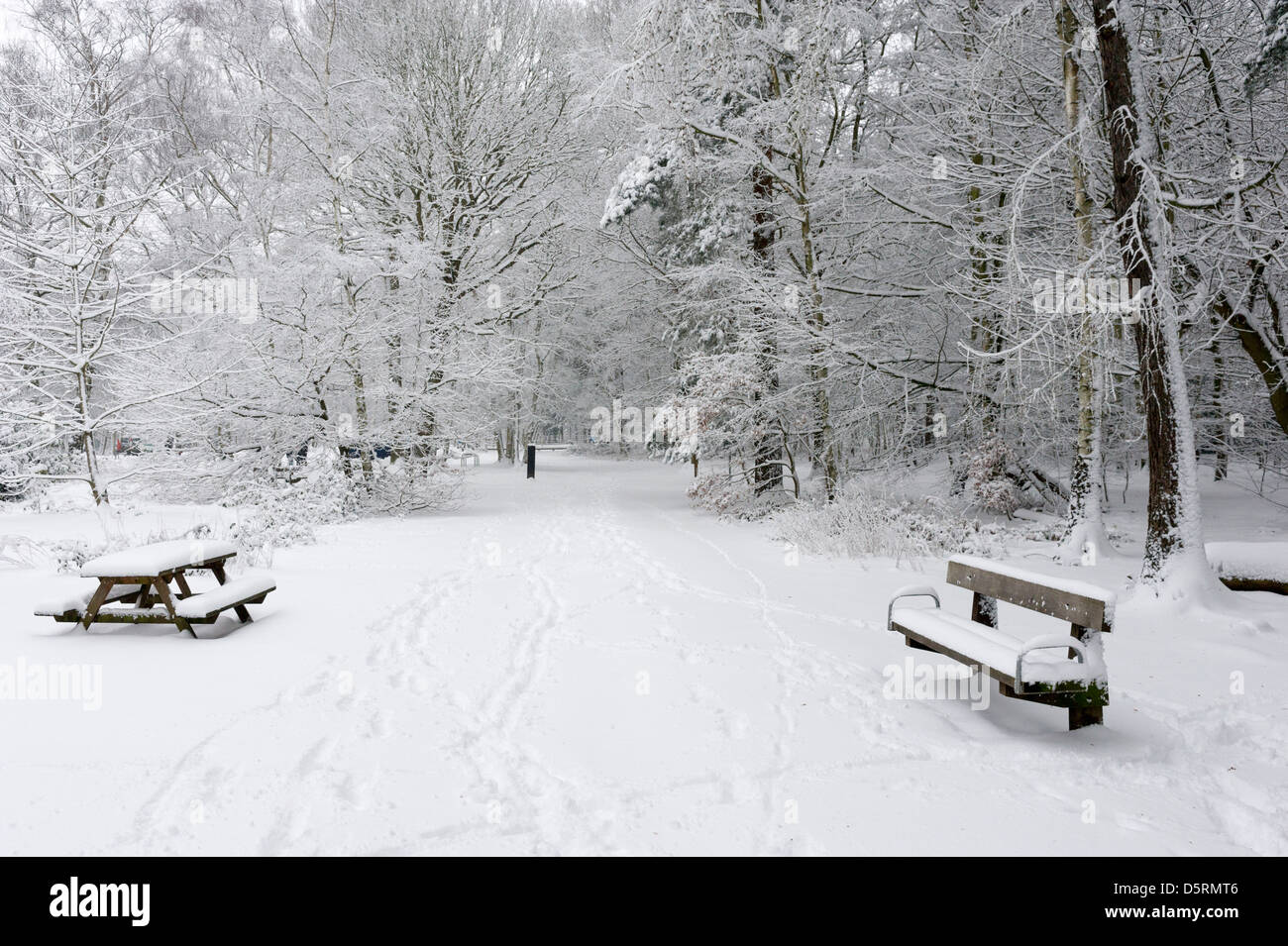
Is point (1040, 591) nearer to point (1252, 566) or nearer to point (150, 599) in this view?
point (1252, 566)

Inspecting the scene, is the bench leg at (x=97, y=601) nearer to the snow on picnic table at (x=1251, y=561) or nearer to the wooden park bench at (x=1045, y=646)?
the wooden park bench at (x=1045, y=646)

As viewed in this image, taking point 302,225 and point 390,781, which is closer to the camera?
point 390,781

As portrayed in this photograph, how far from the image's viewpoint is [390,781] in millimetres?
3229

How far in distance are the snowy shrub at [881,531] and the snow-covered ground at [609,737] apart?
221cm

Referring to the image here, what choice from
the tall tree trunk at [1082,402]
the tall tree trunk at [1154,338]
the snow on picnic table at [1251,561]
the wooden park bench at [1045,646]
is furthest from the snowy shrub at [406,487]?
the snow on picnic table at [1251,561]

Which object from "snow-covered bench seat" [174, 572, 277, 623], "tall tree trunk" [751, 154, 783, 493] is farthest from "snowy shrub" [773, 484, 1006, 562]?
"snow-covered bench seat" [174, 572, 277, 623]

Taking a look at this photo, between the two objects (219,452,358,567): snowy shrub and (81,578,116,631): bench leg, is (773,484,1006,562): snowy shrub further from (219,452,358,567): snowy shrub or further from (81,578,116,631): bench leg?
(81,578,116,631): bench leg

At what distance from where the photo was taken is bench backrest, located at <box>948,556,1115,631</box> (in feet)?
12.7

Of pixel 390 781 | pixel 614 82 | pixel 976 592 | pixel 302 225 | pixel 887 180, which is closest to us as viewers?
pixel 390 781
